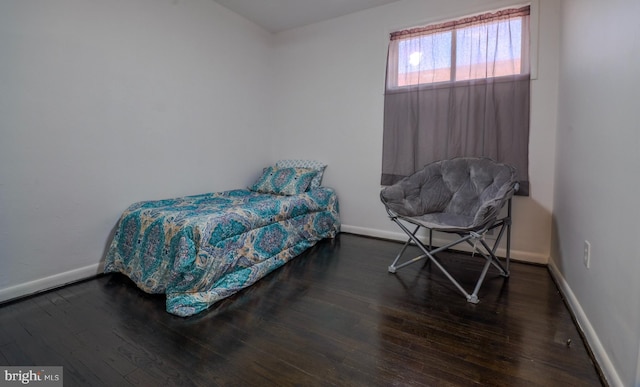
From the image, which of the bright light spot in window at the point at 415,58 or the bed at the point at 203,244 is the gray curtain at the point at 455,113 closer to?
the bright light spot in window at the point at 415,58

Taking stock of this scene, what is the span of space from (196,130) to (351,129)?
1.67m

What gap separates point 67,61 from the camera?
2000 mm

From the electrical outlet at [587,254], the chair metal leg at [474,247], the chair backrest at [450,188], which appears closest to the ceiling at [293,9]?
the chair backrest at [450,188]

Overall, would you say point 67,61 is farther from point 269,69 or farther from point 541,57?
point 541,57

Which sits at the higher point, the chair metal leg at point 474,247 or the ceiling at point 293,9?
the ceiling at point 293,9

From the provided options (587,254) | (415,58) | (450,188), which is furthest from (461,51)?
(587,254)

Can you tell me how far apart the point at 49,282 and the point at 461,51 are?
148 inches

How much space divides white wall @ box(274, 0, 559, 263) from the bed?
767 millimetres

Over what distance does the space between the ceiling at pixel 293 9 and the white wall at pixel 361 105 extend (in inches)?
4.1

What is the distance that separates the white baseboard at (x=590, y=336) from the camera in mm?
1133

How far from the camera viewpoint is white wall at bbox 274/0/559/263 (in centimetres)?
242

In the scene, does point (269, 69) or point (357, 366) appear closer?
point (357, 366)

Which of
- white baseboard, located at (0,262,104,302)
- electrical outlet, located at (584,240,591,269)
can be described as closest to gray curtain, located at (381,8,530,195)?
electrical outlet, located at (584,240,591,269)

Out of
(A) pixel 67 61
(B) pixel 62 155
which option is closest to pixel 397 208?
(B) pixel 62 155
